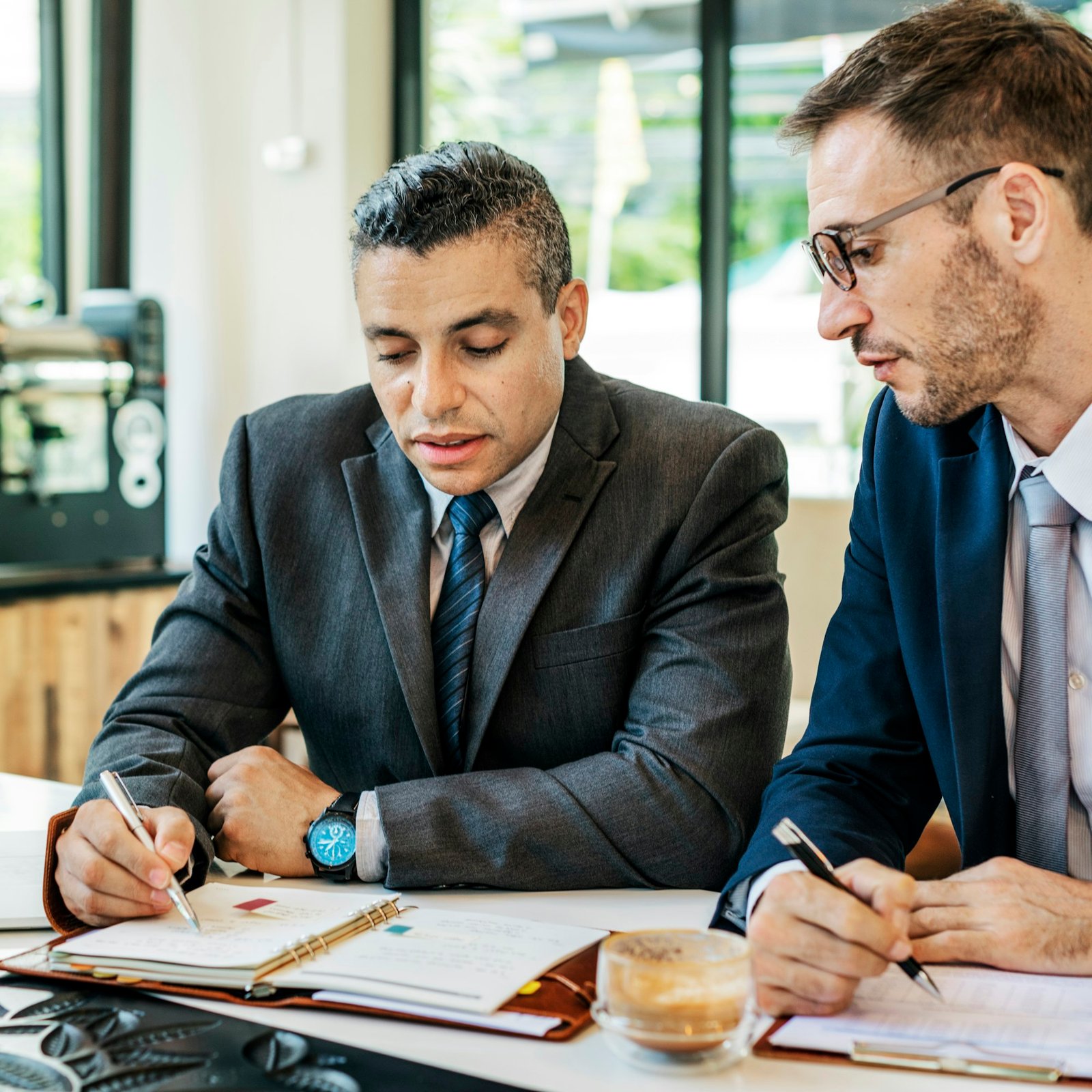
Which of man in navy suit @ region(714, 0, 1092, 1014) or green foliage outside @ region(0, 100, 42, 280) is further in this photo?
green foliage outside @ region(0, 100, 42, 280)

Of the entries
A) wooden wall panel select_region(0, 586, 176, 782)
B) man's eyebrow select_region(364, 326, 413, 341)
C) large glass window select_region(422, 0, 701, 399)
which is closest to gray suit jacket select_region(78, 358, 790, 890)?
man's eyebrow select_region(364, 326, 413, 341)

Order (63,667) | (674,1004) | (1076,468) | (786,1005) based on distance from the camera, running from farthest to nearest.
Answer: (63,667), (1076,468), (786,1005), (674,1004)

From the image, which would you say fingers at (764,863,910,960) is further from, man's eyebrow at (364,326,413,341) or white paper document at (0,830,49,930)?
man's eyebrow at (364,326,413,341)

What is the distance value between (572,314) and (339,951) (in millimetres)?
915

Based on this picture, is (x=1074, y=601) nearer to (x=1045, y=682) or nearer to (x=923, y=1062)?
(x=1045, y=682)

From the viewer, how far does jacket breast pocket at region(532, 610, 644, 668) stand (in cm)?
157

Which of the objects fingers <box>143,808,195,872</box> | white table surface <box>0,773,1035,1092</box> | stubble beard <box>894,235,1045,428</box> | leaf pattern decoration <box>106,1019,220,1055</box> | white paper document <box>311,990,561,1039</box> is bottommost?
leaf pattern decoration <box>106,1019,220,1055</box>

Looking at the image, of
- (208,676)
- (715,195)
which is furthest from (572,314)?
(715,195)

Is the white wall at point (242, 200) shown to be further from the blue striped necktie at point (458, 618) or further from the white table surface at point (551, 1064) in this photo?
the white table surface at point (551, 1064)

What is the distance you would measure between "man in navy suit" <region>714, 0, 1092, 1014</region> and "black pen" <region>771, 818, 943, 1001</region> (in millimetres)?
117

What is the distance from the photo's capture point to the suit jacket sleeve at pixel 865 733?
1.33 meters

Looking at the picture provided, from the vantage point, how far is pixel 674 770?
1.43 metres

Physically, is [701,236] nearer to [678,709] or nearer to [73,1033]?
[678,709]

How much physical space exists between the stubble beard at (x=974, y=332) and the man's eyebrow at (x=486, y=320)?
471 millimetres
